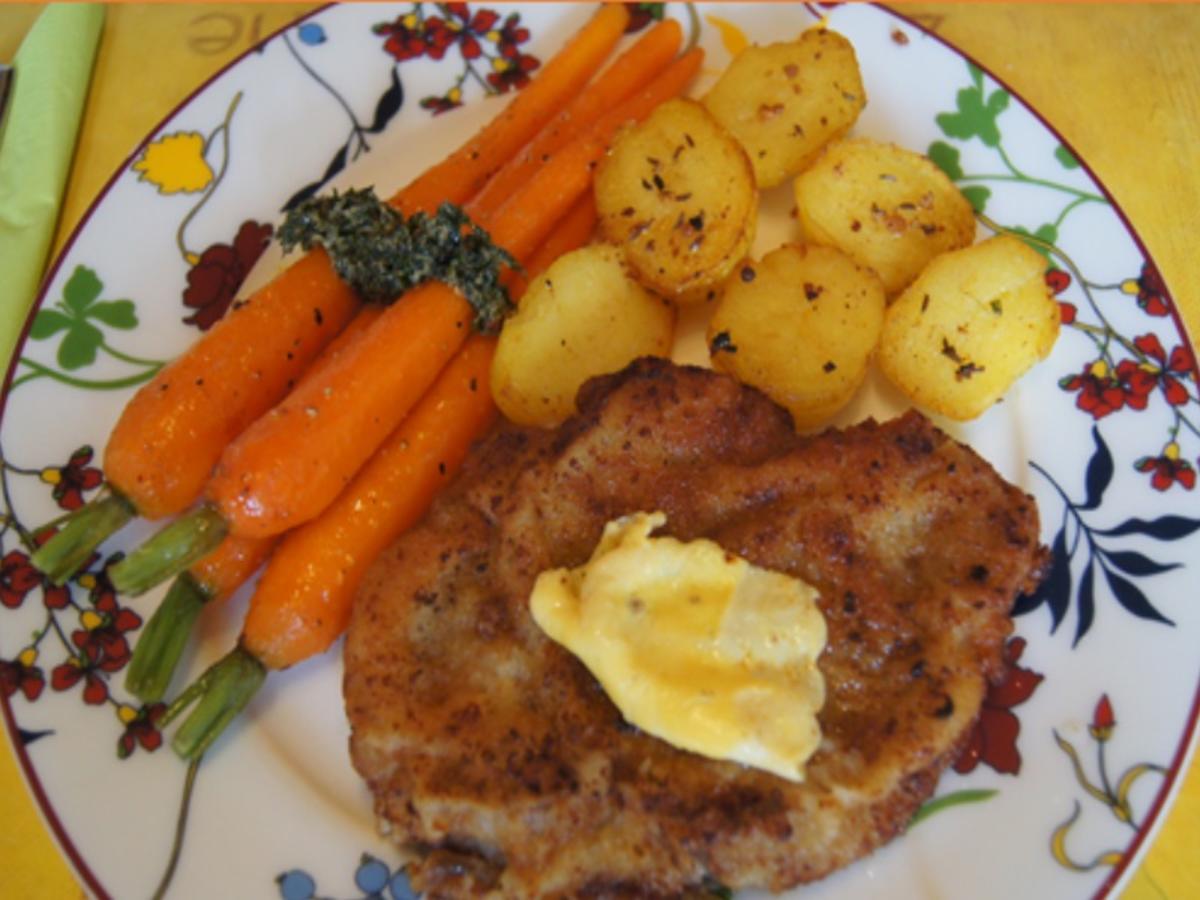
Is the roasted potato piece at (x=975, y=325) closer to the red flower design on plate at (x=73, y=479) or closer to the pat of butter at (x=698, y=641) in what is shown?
the pat of butter at (x=698, y=641)

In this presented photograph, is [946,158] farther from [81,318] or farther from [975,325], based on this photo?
[81,318]

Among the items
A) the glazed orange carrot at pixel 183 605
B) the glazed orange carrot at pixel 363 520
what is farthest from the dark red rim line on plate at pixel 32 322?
the glazed orange carrot at pixel 363 520

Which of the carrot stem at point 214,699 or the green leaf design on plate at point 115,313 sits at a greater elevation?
the green leaf design on plate at point 115,313

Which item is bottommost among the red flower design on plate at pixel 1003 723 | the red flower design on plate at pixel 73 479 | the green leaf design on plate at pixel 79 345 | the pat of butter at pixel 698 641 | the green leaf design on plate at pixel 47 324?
the red flower design on plate at pixel 1003 723

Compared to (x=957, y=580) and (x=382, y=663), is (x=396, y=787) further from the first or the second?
(x=957, y=580)

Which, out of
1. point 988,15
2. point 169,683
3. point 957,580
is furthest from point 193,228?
point 988,15
